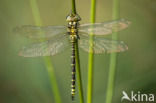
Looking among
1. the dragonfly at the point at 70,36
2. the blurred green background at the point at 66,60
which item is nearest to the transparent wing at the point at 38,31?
the dragonfly at the point at 70,36

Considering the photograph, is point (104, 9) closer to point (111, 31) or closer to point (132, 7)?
point (132, 7)

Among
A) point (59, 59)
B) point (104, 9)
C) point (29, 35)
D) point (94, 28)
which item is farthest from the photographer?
point (104, 9)

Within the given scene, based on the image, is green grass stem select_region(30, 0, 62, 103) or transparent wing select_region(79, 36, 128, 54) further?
transparent wing select_region(79, 36, 128, 54)

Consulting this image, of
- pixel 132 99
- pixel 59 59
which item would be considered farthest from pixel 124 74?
pixel 59 59

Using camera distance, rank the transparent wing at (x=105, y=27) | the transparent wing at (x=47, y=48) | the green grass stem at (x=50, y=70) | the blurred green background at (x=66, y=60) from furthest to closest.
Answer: the blurred green background at (x=66, y=60), the transparent wing at (x=47, y=48), the transparent wing at (x=105, y=27), the green grass stem at (x=50, y=70)

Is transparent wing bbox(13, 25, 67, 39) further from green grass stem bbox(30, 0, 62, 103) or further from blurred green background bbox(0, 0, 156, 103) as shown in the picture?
blurred green background bbox(0, 0, 156, 103)

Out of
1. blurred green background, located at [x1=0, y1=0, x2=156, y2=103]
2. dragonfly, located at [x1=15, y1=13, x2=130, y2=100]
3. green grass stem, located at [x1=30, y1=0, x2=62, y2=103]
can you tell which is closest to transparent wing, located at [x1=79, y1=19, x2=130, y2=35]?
dragonfly, located at [x1=15, y1=13, x2=130, y2=100]

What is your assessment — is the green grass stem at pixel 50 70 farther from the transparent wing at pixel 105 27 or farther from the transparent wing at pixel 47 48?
the transparent wing at pixel 105 27
